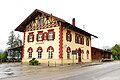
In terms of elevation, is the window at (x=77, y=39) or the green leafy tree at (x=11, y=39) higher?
the green leafy tree at (x=11, y=39)

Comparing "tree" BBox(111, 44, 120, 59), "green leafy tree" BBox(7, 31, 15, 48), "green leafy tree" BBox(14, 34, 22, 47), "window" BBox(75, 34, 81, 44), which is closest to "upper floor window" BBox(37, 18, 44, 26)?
"window" BBox(75, 34, 81, 44)

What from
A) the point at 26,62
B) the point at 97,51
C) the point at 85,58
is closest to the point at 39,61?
the point at 26,62

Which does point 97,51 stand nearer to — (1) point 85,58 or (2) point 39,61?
(1) point 85,58

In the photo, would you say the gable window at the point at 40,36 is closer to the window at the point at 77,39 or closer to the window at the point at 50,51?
the window at the point at 50,51

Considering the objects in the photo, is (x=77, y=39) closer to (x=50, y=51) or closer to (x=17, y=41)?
(x=50, y=51)

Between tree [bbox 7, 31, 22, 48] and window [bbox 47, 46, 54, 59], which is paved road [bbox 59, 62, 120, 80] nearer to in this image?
window [bbox 47, 46, 54, 59]

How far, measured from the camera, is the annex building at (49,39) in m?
32.8

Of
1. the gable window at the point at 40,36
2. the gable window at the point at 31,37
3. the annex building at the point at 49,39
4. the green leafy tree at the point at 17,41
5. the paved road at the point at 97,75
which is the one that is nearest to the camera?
the paved road at the point at 97,75

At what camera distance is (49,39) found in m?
33.9

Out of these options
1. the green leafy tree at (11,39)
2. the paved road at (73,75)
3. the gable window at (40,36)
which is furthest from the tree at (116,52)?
the paved road at (73,75)

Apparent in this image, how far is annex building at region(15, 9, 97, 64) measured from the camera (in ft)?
107

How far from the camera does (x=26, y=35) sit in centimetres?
3772

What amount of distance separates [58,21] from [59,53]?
5190 mm

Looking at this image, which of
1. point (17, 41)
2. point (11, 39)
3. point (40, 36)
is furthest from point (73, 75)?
point (11, 39)
